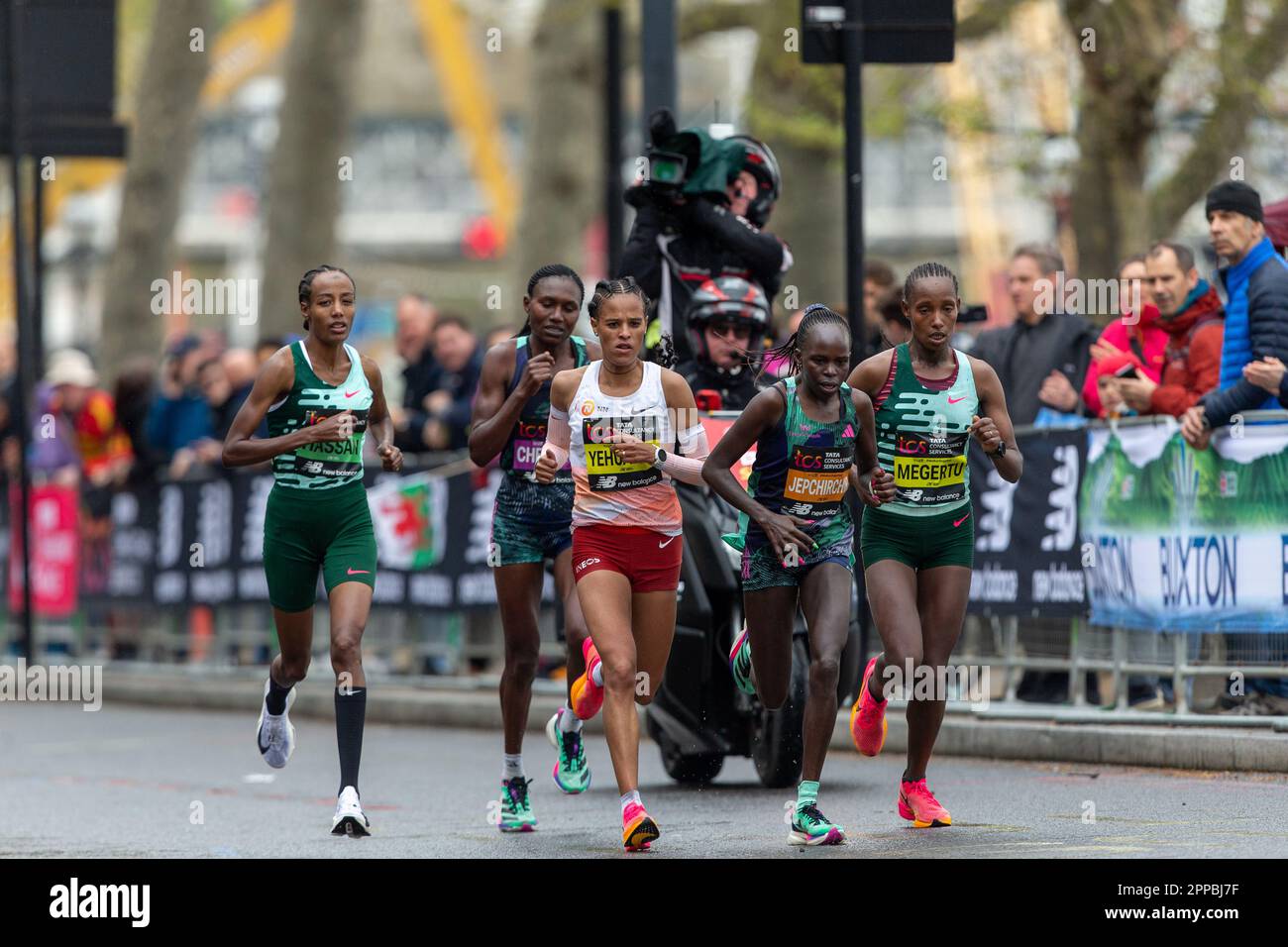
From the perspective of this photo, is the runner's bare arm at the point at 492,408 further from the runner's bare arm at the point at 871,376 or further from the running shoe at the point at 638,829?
the running shoe at the point at 638,829

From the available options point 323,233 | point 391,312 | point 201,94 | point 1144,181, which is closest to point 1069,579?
point 1144,181

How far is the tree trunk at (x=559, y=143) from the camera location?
27.9 metres

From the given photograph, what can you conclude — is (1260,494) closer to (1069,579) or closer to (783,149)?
(1069,579)

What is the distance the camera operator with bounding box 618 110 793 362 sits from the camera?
12117mm

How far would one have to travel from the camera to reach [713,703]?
37.6ft

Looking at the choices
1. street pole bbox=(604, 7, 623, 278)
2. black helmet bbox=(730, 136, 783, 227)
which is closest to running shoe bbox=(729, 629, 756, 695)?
black helmet bbox=(730, 136, 783, 227)

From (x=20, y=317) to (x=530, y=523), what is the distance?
9766 millimetres

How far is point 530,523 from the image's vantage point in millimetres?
10297

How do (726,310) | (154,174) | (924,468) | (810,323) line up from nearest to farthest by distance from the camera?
(810,323) < (924,468) < (726,310) < (154,174)

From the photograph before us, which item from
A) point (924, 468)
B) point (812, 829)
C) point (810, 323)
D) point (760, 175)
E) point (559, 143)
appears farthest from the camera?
point (559, 143)

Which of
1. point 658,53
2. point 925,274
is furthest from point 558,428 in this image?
point 658,53

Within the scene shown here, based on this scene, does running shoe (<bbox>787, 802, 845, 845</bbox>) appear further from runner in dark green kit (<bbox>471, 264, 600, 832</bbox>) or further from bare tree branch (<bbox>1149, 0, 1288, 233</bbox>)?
bare tree branch (<bbox>1149, 0, 1288, 233</bbox>)

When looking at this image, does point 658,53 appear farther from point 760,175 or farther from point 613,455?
point 613,455

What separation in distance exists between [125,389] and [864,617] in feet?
30.7
